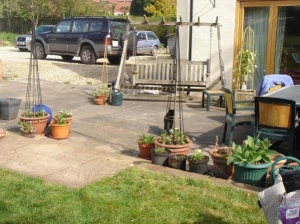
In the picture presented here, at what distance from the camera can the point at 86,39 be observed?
1809 cm

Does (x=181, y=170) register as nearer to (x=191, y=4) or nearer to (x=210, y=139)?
(x=210, y=139)

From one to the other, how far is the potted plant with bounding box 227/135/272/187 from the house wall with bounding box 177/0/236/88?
5723 mm

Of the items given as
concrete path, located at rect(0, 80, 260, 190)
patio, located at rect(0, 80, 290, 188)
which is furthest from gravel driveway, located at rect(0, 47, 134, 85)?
concrete path, located at rect(0, 80, 260, 190)

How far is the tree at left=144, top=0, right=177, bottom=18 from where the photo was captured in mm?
33969

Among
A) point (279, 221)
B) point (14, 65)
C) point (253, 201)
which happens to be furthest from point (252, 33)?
point (14, 65)

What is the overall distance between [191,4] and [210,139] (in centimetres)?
455

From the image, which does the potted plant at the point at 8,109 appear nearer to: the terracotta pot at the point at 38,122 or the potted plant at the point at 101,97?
the terracotta pot at the point at 38,122

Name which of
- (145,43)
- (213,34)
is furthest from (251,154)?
(145,43)

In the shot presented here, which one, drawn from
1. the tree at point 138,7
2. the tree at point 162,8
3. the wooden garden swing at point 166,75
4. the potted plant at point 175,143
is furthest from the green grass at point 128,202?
the tree at point 138,7

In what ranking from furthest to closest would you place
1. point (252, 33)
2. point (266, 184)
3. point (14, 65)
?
1. point (14, 65)
2. point (252, 33)
3. point (266, 184)

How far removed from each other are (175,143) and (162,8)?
30.3 m

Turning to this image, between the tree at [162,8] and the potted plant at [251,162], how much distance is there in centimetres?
2948

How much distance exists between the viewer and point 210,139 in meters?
7.25

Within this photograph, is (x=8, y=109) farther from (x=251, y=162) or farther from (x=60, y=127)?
(x=251, y=162)
